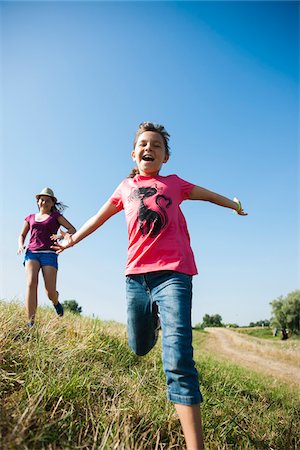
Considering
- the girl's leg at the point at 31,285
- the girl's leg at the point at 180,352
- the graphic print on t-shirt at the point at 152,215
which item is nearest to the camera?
the girl's leg at the point at 180,352

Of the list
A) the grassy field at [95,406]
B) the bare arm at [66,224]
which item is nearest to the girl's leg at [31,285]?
the bare arm at [66,224]

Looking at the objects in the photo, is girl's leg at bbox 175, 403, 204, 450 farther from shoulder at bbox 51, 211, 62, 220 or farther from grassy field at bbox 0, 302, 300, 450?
shoulder at bbox 51, 211, 62, 220

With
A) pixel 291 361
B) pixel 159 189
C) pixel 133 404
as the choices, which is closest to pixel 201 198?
pixel 159 189

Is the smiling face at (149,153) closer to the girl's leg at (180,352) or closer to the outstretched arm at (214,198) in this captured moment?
the outstretched arm at (214,198)

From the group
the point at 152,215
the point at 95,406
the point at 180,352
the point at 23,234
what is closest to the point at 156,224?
the point at 152,215

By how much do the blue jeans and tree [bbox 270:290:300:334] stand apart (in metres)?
42.7

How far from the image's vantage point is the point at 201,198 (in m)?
3.34

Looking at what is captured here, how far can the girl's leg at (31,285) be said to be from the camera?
495cm

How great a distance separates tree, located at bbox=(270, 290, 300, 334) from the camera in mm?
41344

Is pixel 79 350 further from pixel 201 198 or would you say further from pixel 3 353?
pixel 201 198

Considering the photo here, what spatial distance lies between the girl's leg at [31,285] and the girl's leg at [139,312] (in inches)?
94.2

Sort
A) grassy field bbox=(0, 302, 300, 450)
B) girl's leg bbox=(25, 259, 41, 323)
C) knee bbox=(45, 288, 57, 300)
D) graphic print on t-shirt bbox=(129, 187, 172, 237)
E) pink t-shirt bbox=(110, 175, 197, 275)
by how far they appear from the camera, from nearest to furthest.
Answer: grassy field bbox=(0, 302, 300, 450) < pink t-shirt bbox=(110, 175, 197, 275) < graphic print on t-shirt bbox=(129, 187, 172, 237) < girl's leg bbox=(25, 259, 41, 323) < knee bbox=(45, 288, 57, 300)

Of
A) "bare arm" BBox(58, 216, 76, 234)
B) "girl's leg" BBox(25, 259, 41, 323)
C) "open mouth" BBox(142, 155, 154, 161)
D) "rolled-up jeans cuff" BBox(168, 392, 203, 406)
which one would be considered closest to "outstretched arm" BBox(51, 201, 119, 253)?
"open mouth" BBox(142, 155, 154, 161)

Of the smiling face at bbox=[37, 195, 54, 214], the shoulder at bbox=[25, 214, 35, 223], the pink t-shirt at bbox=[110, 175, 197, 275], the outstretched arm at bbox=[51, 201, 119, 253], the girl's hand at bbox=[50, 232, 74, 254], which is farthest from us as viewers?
the smiling face at bbox=[37, 195, 54, 214]
